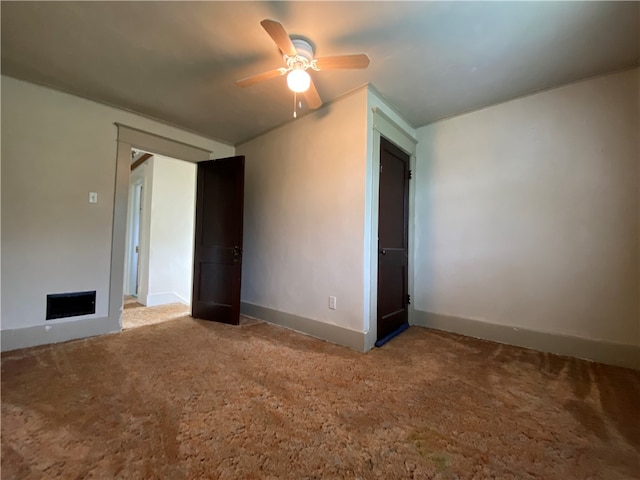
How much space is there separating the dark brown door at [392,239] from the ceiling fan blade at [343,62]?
98 cm

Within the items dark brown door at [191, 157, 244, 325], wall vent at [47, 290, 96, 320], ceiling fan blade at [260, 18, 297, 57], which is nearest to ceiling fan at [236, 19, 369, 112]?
ceiling fan blade at [260, 18, 297, 57]

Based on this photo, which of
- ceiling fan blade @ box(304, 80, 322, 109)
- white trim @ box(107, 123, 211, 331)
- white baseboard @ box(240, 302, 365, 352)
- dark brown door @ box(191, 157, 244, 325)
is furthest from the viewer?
dark brown door @ box(191, 157, 244, 325)

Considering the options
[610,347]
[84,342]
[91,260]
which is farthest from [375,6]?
[84,342]

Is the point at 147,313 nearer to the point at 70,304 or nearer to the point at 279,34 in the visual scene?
the point at 70,304

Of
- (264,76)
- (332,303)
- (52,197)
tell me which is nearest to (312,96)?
(264,76)

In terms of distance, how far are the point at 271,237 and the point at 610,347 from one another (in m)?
3.39

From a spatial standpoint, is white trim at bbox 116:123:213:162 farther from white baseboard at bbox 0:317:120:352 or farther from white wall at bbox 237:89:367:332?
white baseboard at bbox 0:317:120:352

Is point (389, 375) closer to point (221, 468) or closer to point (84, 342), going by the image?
point (221, 468)

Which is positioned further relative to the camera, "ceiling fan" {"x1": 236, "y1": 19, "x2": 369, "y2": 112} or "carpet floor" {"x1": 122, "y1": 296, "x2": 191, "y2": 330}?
"carpet floor" {"x1": 122, "y1": 296, "x2": 191, "y2": 330}

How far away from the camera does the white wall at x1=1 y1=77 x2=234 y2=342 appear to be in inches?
92.6

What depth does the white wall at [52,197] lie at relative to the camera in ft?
7.72

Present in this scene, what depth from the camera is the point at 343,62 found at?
1.83 metres

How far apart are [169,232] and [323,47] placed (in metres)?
3.90

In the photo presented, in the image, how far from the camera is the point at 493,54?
204 centimetres
